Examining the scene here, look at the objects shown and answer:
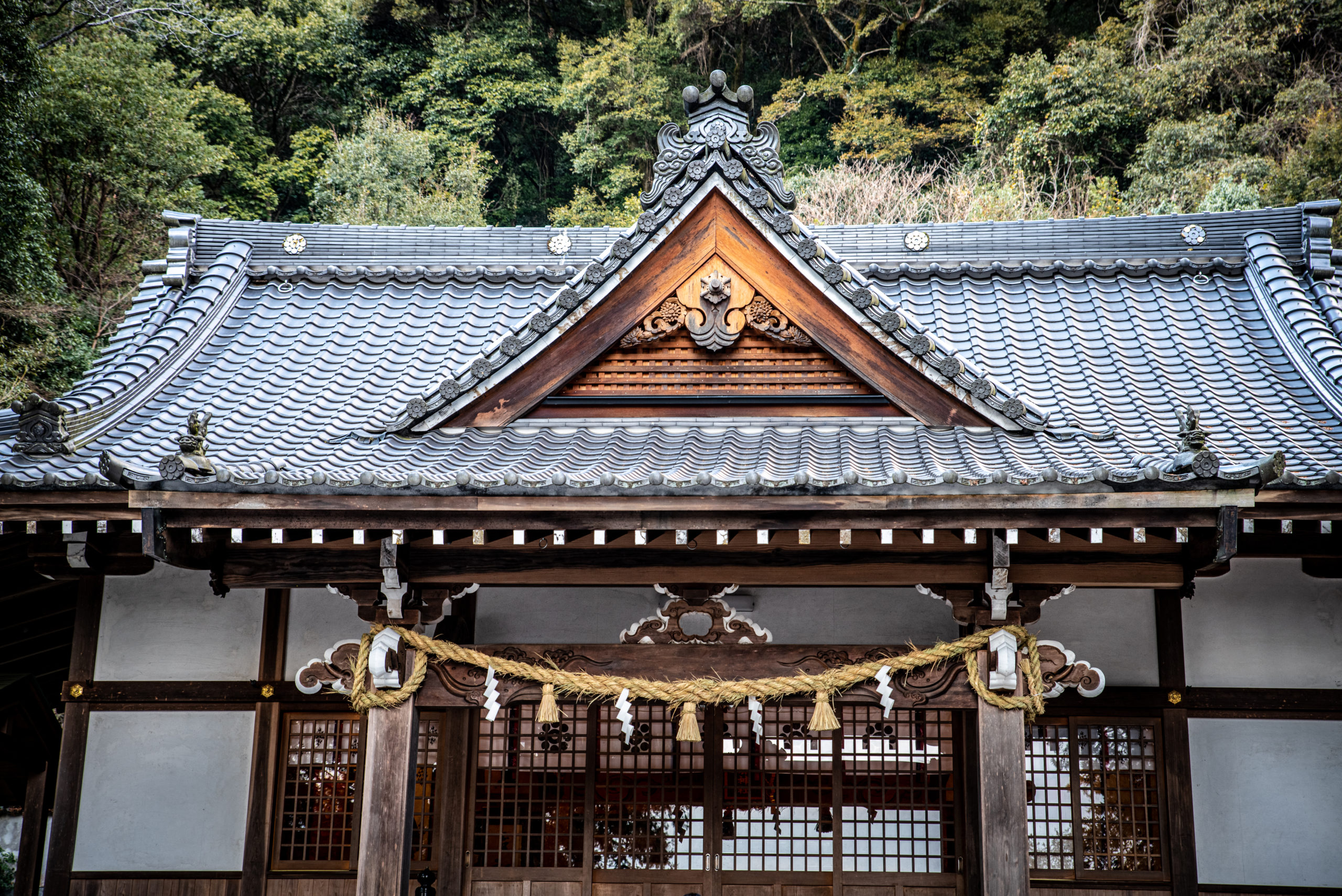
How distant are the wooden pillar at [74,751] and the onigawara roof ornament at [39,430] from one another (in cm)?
124

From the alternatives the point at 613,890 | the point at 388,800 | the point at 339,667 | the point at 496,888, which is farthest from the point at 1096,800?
the point at 339,667

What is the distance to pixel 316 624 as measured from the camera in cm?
683

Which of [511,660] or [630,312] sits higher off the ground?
[630,312]

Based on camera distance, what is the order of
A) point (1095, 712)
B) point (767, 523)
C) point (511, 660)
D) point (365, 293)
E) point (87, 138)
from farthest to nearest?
1. point (87, 138)
2. point (365, 293)
3. point (1095, 712)
4. point (511, 660)
5. point (767, 523)

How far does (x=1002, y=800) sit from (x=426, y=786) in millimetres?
3902

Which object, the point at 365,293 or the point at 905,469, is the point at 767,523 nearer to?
the point at 905,469

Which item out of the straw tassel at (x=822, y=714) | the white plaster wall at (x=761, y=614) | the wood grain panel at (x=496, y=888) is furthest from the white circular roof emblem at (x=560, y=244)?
the wood grain panel at (x=496, y=888)

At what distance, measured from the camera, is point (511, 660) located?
5617 millimetres

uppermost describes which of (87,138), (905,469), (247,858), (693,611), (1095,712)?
(87,138)

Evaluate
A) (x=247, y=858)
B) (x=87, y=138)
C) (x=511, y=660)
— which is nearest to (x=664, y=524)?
(x=511, y=660)

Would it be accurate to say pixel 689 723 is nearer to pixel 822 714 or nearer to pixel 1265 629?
pixel 822 714

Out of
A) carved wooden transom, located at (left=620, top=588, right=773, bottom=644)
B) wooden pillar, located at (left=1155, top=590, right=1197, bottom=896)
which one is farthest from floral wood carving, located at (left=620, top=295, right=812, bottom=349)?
wooden pillar, located at (left=1155, top=590, right=1197, bottom=896)

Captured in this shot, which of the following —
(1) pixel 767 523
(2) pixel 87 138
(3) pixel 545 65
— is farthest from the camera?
(3) pixel 545 65

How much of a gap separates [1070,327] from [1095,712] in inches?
120
